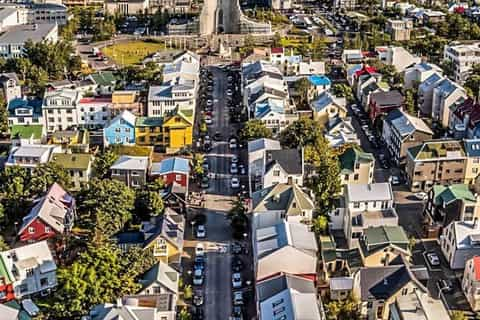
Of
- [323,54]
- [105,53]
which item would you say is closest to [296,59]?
[323,54]

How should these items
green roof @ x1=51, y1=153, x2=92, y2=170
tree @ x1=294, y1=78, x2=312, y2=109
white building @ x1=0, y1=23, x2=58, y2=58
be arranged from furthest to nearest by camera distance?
white building @ x1=0, y1=23, x2=58, y2=58 → tree @ x1=294, y1=78, x2=312, y2=109 → green roof @ x1=51, y1=153, x2=92, y2=170

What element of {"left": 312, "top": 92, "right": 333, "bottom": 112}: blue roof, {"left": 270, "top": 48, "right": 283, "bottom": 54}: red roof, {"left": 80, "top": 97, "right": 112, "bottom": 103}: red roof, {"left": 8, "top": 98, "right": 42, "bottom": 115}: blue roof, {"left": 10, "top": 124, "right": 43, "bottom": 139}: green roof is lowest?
{"left": 10, "top": 124, "right": 43, "bottom": 139}: green roof

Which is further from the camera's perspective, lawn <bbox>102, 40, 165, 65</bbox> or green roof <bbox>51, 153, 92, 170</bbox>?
lawn <bbox>102, 40, 165, 65</bbox>

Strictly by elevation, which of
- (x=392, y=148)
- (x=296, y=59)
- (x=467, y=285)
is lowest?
(x=467, y=285)

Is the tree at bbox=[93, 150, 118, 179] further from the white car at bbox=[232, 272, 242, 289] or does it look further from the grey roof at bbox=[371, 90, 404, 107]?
the grey roof at bbox=[371, 90, 404, 107]

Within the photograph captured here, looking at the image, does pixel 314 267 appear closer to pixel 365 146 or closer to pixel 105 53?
pixel 365 146

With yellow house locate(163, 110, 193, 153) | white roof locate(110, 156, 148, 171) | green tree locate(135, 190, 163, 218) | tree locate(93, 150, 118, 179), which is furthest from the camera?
yellow house locate(163, 110, 193, 153)

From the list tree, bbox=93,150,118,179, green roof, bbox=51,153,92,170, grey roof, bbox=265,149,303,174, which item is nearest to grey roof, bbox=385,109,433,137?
grey roof, bbox=265,149,303,174

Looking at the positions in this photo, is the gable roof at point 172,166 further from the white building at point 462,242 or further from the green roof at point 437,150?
the white building at point 462,242
